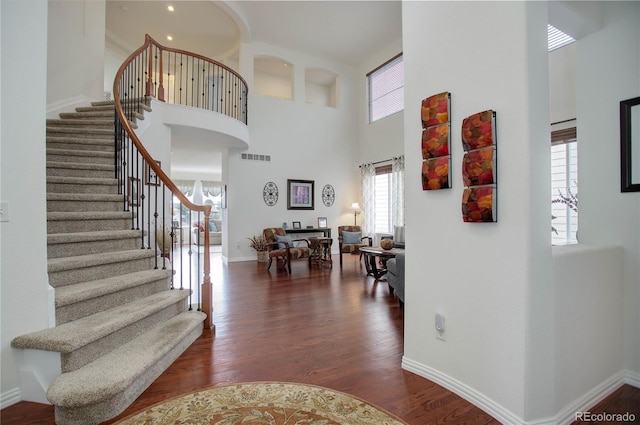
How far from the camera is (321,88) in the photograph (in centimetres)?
1032

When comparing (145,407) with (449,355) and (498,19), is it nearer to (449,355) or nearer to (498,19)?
(449,355)

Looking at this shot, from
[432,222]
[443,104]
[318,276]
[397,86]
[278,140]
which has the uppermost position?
[397,86]

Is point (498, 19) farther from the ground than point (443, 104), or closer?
farther from the ground

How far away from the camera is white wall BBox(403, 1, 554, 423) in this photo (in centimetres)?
165

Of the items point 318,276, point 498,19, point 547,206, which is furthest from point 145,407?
point 318,276

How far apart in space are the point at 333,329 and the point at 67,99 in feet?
19.9

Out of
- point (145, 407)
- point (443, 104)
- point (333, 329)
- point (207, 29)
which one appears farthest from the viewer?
point (207, 29)

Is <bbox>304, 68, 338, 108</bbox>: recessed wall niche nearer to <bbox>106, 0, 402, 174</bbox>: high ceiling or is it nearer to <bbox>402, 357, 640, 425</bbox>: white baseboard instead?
<bbox>106, 0, 402, 174</bbox>: high ceiling

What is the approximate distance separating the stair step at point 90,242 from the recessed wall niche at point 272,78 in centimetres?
735

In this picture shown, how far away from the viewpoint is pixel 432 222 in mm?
2160

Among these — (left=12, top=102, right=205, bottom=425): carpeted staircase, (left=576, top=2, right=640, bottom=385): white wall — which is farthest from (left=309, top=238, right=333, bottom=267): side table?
(left=576, top=2, right=640, bottom=385): white wall

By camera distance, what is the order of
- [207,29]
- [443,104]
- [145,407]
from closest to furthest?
[145,407], [443,104], [207,29]

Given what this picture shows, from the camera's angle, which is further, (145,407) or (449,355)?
(449,355)

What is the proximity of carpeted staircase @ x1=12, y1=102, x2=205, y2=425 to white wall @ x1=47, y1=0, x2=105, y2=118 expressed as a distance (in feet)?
6.26
